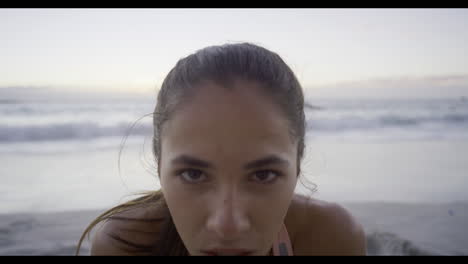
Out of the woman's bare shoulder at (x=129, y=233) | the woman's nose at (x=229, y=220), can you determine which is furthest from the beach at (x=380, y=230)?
the woman's nose at (x=229, y=220)

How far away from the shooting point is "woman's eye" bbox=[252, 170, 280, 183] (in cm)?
116

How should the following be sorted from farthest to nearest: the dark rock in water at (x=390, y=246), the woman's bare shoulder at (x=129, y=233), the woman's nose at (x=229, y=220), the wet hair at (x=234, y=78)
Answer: the dark rock in water at (x=390, y=246), the woman's bare shoulder at (x=129, y=233), the wet hair at (x=234, y=78), the woman's nose at (x=229, y=220)

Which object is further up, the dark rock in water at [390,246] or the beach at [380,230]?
the dark rock in water at [390,246]

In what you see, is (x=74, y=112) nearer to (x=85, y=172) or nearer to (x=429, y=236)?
(x=85, y=172)

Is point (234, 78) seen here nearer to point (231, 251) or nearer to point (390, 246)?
point (231, 251)

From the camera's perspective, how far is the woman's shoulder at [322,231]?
192 cm

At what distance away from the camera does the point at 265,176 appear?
118 centimetres

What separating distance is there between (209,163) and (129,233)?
2.80 feet

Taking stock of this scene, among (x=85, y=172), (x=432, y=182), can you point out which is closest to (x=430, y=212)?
(x=432, y=182)

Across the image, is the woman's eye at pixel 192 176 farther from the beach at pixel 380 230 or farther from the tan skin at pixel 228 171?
the beach at pixel 380 230

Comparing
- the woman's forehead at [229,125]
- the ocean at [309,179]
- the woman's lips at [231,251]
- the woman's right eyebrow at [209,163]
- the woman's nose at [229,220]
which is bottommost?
the ocean at [309,179]

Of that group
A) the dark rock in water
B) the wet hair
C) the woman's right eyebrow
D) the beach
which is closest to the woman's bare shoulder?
the wet hair

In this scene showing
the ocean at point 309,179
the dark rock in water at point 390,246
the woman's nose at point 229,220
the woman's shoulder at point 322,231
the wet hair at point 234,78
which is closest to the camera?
the woman's nose at point 229,220

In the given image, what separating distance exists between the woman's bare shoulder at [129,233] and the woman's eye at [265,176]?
0.78 metres
